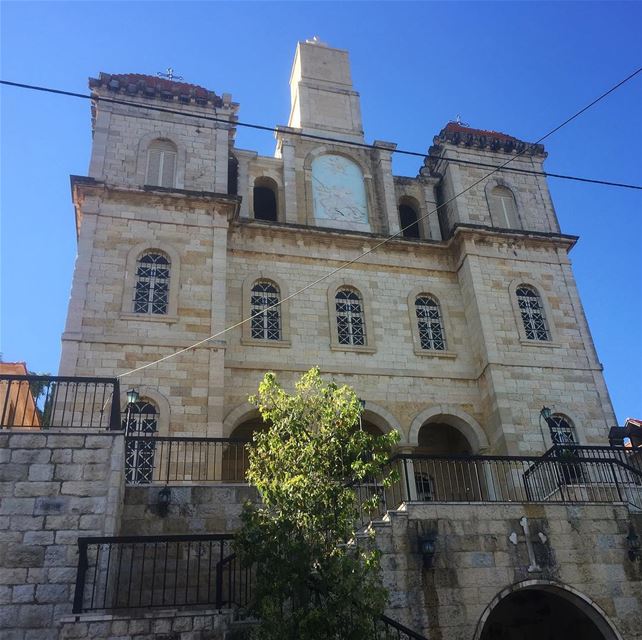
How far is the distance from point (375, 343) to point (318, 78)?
1065 centimetres

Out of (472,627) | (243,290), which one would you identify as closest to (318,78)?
(243,290)

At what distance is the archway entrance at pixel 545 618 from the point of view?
11.0m

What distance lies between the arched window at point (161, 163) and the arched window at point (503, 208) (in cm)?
975

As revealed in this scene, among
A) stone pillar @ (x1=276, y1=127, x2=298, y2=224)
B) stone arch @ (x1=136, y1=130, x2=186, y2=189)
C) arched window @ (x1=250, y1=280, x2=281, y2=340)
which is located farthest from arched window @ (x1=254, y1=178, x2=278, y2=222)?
arched window @ (x1=250, y1=280, x2=281, y2=340)

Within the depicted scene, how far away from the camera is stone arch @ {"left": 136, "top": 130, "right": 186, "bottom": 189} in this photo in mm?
18625

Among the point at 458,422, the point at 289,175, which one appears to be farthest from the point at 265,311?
the point at 458,422

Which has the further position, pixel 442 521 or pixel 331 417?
pixel 442 521

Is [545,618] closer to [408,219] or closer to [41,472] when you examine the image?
[41,472]

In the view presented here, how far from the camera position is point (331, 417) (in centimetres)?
908

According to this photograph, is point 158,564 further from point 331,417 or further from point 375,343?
point 375,343

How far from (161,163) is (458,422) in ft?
35.6

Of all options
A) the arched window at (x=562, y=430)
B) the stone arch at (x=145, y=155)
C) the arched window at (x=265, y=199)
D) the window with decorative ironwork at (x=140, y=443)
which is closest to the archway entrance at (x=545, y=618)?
the arched window at (x=562, y=430)

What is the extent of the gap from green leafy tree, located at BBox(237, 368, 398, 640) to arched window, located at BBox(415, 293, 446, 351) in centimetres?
962

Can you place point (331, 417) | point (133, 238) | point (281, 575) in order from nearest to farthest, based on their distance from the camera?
point (281, 575), point (331, 417), point (133, 238)
